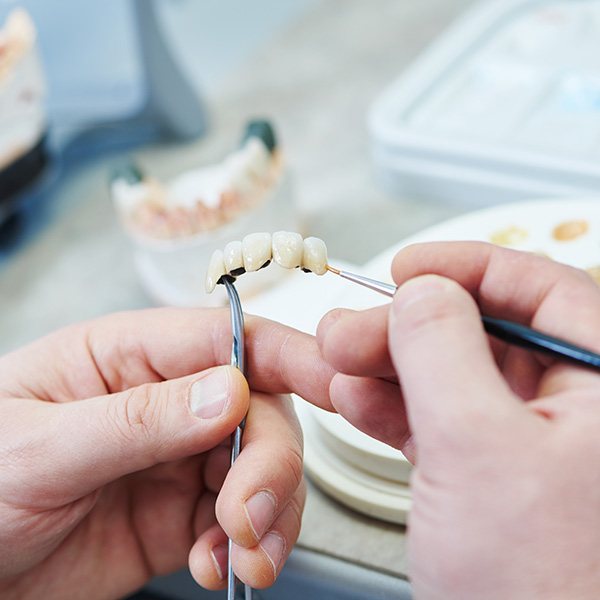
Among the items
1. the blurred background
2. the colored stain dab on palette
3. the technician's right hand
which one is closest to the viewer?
the technician's right hand

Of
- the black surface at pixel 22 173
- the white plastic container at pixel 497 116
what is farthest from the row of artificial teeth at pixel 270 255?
the black surface at pixel 22 173

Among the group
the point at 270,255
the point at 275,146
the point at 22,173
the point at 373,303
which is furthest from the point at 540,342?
the point at 22,173

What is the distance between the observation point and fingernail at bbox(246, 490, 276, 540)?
0.39 metres

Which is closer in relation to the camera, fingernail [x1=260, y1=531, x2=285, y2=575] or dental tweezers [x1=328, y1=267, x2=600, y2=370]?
dental tweezers [x1=328, y1=267, x2=600, y2=370]

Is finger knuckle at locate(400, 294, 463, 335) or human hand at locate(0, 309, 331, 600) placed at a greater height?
finger knuckle at locate(400, 294, 463, 335)

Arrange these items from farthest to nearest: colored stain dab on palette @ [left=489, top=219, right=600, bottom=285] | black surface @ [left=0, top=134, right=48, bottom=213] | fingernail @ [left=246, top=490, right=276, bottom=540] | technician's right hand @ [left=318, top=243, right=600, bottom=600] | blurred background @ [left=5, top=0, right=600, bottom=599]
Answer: black surface @ [left=0, top=134, right=48, bottom=213]
blurred background @ [left=5, top=0, right=600, bottom=599]
colored stain dab on palette @ [left=489, top=219, right=600, bottom=285]
fingernail @ [left=246, top=490, right=276, bottom=540]
technician's right hand @ [left=318, top=243, right=600, bottom=600]

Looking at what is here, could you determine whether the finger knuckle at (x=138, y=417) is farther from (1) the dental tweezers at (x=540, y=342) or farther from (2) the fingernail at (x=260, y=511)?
(1) the dental tweezers at (x=540, y=342)

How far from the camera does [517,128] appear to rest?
0.75 metres

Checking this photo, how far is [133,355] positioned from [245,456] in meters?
0.11

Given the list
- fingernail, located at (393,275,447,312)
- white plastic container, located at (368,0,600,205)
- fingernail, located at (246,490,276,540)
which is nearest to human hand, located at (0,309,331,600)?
fingernail, located at (246,490,276,540)

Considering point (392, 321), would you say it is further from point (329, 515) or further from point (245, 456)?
point (329, 515)

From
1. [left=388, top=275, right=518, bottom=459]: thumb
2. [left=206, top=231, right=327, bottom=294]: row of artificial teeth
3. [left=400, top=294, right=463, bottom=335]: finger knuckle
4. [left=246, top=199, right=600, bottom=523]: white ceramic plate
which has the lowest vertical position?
[left=246, top=199, right=600, bottom=523]: white ceramic plate

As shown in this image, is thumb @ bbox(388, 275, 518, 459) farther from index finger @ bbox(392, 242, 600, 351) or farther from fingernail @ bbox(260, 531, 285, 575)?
fingernail @ bbox(260, 531, 285, 575)

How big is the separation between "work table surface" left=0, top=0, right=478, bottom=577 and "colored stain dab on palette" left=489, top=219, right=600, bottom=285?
0.56 feet
